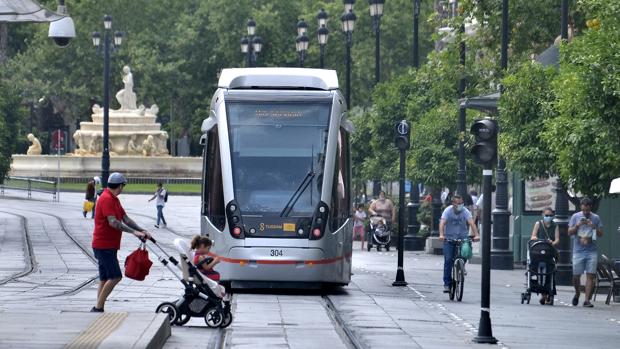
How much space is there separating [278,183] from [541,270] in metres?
4.61

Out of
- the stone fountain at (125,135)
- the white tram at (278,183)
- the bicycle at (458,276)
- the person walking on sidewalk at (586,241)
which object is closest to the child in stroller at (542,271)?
the person walking on sidewalk at (586,241)

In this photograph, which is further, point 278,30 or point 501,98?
point 278,30

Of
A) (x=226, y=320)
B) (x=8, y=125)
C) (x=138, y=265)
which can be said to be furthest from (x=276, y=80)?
(x=8, y=125)

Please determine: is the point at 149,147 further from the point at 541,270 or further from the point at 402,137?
the point at 541,270

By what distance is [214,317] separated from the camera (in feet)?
70.5

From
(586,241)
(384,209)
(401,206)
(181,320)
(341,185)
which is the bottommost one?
(181,320)

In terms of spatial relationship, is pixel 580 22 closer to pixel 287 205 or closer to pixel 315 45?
pixel 287 205

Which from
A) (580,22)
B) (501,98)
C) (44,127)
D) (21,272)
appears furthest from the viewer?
(44,127)

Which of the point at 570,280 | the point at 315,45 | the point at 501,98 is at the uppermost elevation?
the point at 315,45

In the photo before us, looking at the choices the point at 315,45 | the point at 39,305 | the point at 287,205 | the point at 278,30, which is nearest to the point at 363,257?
the point at 287,205

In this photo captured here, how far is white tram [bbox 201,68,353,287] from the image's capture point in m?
27.8

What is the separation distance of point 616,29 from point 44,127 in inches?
4136

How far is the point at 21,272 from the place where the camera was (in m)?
32.4

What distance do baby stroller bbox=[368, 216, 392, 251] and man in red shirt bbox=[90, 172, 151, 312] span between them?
29232mm
